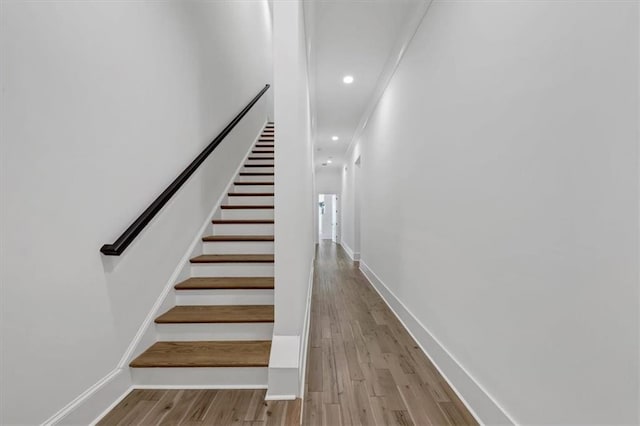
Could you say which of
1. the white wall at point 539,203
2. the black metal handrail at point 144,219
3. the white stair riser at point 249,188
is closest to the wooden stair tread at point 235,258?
the black metal handrail at point 144,219

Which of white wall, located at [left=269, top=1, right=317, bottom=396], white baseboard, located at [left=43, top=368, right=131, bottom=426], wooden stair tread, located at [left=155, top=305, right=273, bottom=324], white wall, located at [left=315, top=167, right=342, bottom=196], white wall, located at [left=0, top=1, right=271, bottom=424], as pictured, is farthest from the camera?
white wall, located at [left=315, top=167, right=342, bottom=196]

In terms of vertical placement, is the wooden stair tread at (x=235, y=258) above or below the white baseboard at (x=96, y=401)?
above

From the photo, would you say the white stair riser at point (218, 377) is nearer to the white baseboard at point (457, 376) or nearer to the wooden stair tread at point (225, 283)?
the wooden stair tread at point (225, 283)

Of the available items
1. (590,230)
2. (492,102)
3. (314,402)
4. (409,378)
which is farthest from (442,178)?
(314,402)

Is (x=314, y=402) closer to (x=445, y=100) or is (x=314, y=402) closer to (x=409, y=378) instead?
(x=409, y=378)

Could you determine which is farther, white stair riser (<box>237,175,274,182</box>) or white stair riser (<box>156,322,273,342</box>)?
white stair riser (<box>237,175,274,182</box>)

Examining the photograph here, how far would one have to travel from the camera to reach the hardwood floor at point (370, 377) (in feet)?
5.13

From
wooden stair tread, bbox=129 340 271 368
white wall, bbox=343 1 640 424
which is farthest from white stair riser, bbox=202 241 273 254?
white wall, bbox=343 1 640 424

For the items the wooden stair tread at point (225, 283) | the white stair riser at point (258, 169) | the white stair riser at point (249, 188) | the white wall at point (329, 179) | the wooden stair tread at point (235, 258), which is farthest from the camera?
the white wall at point (329, 179)

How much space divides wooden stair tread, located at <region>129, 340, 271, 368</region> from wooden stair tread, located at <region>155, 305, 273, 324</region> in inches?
5.7

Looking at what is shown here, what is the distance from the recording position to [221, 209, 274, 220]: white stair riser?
2.96 m

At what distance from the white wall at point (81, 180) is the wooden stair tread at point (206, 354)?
20 centimetres

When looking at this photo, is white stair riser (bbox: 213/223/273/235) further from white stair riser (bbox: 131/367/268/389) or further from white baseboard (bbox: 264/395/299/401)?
white baseboard (bbox: 264/395/299/401)

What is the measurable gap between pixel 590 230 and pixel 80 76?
2.18 meters
